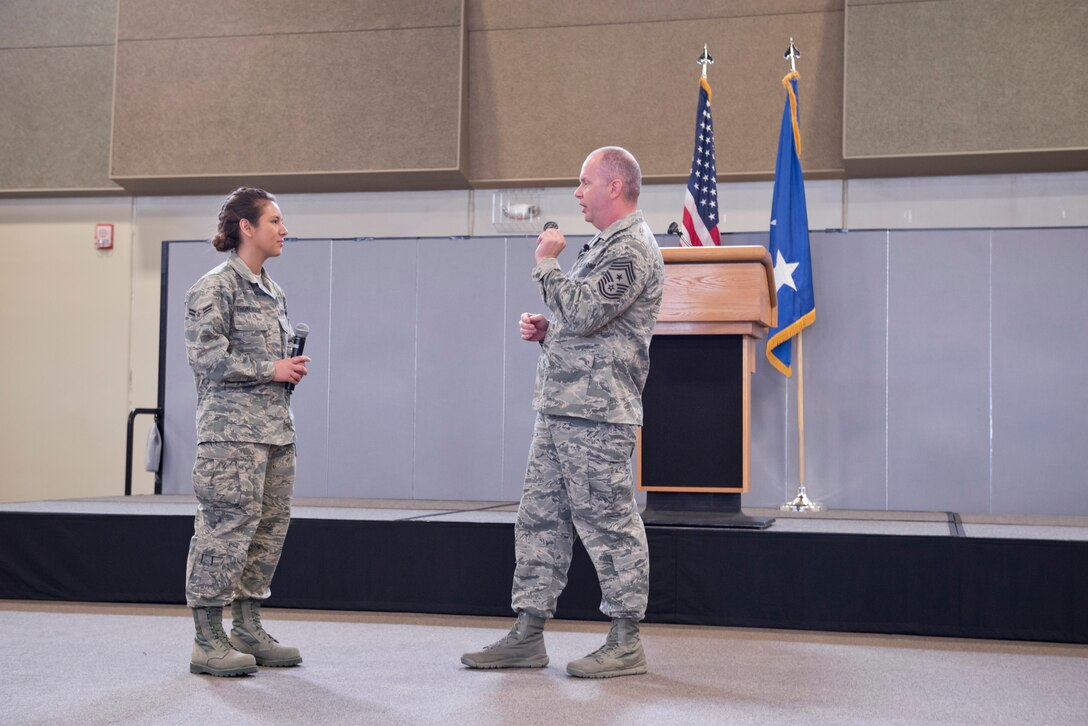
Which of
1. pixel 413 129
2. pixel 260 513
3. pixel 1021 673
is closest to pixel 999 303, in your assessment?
pixel 1021 673

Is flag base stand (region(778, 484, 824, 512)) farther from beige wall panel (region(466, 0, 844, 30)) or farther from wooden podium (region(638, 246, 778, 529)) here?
beige wall panel (region(466, 0, 844, 30))

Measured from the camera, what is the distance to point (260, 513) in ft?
9.43

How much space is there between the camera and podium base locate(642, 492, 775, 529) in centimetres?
370

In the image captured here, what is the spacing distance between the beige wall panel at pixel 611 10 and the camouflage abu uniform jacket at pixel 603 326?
411 centimetres

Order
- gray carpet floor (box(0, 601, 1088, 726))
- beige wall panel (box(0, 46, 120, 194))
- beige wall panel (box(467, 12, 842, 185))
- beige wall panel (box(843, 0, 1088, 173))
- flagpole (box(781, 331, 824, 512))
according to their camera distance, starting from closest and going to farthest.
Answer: gray carpet floor (box(0, 601, 1088, 726)), flagpole (box(781, 331, 824, 512)), beige wall panel (box(843, 0, 1088, 173)), beige wall panel (box(467, 12, 842, 185)), beige wall panel (box(0, 46, 120, 194))

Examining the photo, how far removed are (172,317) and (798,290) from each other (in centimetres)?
370

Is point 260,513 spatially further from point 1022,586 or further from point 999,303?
point 999,303

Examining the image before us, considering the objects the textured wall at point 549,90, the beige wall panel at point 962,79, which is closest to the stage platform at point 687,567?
the beige wall panel at point 962,79

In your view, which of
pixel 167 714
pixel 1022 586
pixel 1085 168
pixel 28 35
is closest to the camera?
pixel 167 714

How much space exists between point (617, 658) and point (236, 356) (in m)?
1.29

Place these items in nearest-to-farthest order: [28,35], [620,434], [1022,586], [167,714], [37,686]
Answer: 1. [167,714]
2. [37,686]
3. [620,434]
4. [1022,586]
5. [28,35]

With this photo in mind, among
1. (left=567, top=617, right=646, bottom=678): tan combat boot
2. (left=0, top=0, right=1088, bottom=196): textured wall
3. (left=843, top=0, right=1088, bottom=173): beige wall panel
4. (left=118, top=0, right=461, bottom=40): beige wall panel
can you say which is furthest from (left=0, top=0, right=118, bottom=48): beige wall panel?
(left=567, top=617, right=646, bottom=678): tan combat boot

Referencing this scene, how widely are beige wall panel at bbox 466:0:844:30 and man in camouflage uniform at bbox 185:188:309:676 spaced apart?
4227 mm

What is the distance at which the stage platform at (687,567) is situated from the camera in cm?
350
